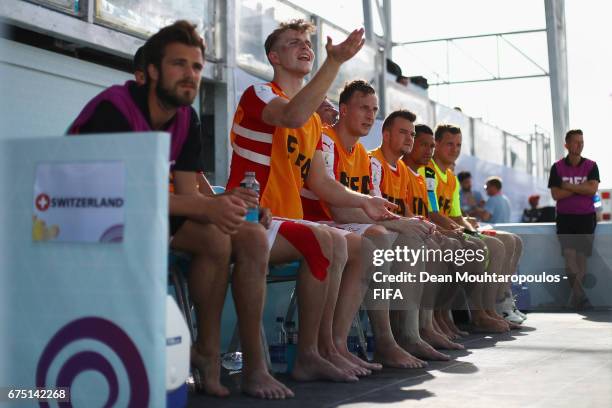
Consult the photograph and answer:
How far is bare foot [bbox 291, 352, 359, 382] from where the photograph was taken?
10.4 feet

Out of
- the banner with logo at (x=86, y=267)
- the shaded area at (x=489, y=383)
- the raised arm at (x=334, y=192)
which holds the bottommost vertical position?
the shaded area at (x=489, y=383)

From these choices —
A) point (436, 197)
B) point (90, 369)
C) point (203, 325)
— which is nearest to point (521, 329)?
point (436, 197)

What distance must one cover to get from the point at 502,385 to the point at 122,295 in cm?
153

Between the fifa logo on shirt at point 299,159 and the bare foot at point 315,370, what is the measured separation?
0.79m

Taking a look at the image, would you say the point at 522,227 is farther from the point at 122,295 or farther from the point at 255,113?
the point at 122,295

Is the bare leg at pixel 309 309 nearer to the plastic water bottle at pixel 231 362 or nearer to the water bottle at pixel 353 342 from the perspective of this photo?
the plastic water bottle at pixel 231 362

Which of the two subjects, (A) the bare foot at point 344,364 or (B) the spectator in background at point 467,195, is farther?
(B) the spectator in background at point 467,195

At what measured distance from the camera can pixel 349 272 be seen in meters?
3.53

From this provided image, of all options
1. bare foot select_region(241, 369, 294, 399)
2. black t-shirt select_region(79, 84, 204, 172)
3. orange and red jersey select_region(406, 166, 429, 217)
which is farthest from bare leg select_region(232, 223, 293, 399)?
orange and red jersey select_region(406, 166, 429, 217)

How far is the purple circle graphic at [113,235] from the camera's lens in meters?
2.16

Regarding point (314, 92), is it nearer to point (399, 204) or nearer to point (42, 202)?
point (42, 202)

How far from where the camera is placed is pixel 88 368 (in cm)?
222

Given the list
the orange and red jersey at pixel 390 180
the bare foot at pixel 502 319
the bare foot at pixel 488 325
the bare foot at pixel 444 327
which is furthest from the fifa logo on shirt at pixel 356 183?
the bare foot at pixel 502 319

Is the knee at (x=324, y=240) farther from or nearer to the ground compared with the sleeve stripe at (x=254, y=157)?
nearer to the ground
